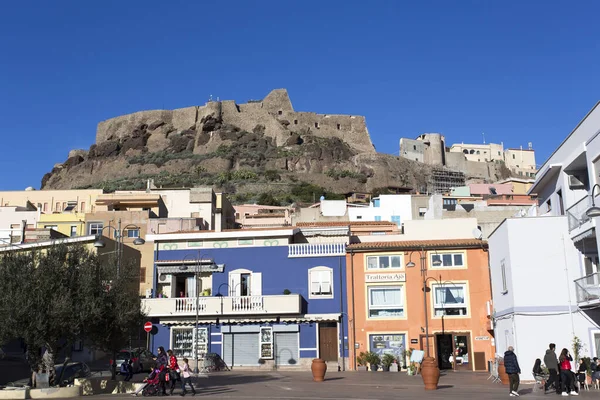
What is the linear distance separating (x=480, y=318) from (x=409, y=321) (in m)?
3.41

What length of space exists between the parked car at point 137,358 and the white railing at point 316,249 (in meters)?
8.58

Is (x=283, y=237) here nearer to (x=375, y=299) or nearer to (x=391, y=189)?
(x=375, y=299)

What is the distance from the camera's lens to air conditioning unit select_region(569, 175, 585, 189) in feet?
83.3

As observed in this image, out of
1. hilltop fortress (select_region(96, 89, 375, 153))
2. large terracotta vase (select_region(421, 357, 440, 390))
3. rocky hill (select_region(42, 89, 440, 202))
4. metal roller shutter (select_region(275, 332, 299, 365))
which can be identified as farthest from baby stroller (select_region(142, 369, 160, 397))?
hilltop fortress (select_region(96, 89, 375, 153))

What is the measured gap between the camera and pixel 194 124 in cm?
13175

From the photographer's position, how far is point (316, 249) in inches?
1358

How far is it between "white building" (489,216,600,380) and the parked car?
631 inches

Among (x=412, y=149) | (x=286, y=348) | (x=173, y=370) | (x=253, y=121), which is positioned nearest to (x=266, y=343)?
(x=286, y=348)

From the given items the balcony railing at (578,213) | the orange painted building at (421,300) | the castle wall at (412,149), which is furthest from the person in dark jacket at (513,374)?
the castle wall at (412,149)

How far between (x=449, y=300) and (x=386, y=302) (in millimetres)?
3076

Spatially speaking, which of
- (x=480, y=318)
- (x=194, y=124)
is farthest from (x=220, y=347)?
(x=194, y=124)

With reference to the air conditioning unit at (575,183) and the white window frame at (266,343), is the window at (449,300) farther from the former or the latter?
the air conditioning unit at (575,183)

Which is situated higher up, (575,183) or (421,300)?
(575,183)

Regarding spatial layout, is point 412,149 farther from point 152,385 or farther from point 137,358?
point 152,385
